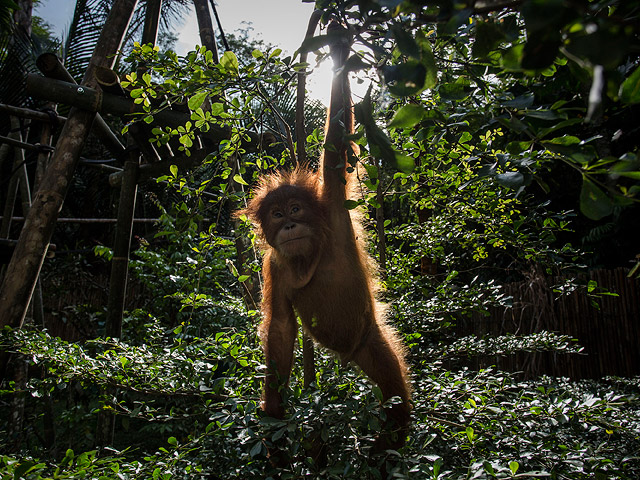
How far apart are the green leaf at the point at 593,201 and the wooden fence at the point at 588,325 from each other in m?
4.91

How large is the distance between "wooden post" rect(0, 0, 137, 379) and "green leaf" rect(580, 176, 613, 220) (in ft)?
11.4

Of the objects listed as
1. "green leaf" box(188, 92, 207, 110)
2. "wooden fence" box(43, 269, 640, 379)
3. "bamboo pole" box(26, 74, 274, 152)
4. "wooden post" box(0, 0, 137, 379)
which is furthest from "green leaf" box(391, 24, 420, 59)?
"wooden fence" box(43, 269, 640, 379)

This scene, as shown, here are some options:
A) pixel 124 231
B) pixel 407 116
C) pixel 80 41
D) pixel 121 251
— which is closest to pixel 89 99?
pixel 124 231

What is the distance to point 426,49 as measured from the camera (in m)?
0.64

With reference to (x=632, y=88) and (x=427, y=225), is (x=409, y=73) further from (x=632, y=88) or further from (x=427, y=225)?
(x=427, y=225)

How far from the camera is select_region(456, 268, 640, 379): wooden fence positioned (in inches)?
208

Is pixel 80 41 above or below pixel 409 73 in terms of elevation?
above

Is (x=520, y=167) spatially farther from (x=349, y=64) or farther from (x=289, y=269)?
(x=289, y=269)

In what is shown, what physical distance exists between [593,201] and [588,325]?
19.3ft

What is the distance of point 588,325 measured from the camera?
558 cm

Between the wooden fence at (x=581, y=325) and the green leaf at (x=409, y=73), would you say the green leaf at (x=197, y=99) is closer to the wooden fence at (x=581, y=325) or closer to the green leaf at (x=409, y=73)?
the green leaf at (x=409, y=73)

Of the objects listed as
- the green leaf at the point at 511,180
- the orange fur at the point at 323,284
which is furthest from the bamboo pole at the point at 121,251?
the green leaf at the point at 511,180

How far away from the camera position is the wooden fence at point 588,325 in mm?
5289

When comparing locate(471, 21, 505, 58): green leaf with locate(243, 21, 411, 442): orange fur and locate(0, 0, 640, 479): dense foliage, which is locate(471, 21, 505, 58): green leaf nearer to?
locate(0, 0, 640, 479): dense foliage
